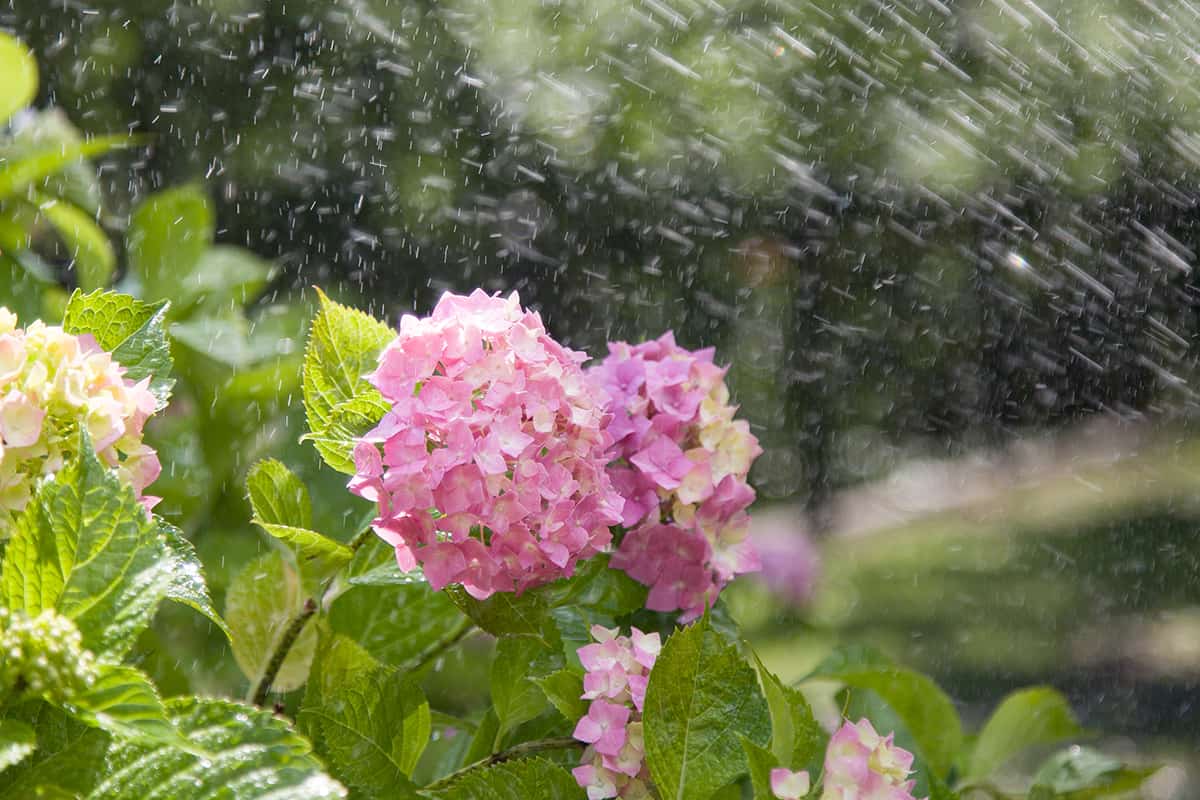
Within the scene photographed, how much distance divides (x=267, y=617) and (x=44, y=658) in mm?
122

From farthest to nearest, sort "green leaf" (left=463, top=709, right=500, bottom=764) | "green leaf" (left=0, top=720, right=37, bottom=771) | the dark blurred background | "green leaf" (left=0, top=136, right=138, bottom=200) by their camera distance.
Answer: the dark blurred background
"green leaf" (left=0, top=136, right=138, bottom=200)
"green leaf" (left=463, top=709, right=500, bottom=764)
"green leaf" (left=0, top=720, right=37, bottom=771)

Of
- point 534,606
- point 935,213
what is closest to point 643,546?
point 534,606

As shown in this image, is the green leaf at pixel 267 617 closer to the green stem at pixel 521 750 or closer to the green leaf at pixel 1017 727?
the green stem at pixel 521 750

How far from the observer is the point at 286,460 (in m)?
0.38

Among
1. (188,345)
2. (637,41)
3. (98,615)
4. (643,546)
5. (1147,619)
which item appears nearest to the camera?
(98,615)

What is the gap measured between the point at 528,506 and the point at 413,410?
0.03 m

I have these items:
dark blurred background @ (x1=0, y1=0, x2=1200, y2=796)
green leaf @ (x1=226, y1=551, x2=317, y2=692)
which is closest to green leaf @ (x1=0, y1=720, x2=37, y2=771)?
green leaf @ (x1=226, y1=551, x2=317, y2=692)

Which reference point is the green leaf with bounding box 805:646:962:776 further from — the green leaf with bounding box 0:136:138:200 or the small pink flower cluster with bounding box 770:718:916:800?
the green leaf with bounding box 0:136:138:200

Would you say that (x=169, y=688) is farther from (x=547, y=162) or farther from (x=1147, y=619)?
(x=1147, y=619)

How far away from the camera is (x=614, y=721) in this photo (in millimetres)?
240

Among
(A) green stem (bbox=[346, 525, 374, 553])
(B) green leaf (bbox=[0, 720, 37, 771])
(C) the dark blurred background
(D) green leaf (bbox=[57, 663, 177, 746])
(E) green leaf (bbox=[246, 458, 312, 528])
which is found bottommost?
(B) green leaf (bbox=[0, 720, 37, 771])

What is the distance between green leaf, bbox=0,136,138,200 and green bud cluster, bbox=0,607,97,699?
0.83ft

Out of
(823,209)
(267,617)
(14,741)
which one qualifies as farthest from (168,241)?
(823,209)

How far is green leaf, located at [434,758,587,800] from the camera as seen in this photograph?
221mm
